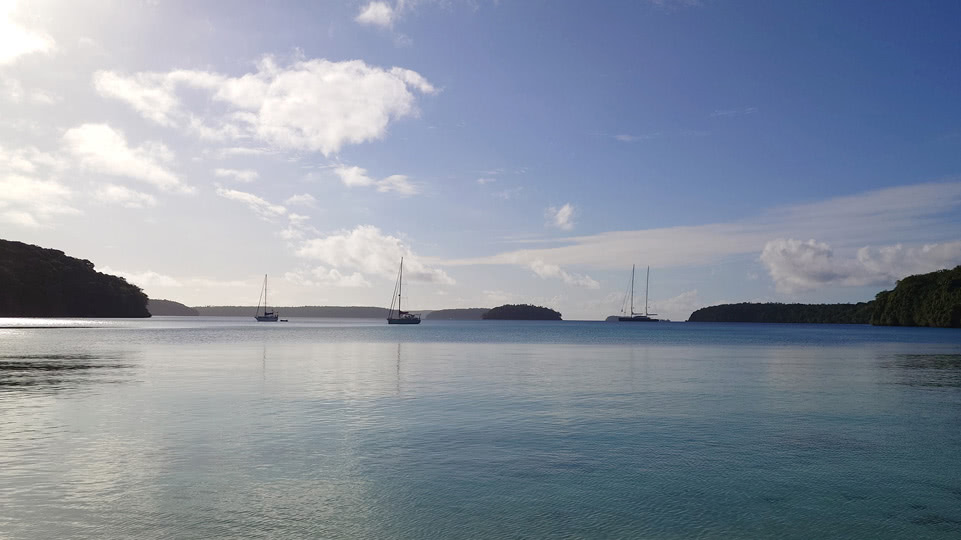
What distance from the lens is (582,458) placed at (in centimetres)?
1877

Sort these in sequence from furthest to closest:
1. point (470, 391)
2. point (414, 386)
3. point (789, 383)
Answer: point (789, 383) < point (414, 386) < point (470, 391)

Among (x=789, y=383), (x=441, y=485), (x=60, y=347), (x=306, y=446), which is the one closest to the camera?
(x=441, y=485)

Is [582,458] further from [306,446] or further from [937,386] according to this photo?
[937,386]

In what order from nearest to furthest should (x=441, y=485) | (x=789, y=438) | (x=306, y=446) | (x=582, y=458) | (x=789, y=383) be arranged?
(x=441, y=485) → (x=582, y=458) → (x=306, y=446) → (x=789, y=438) → (x=789, y=383)

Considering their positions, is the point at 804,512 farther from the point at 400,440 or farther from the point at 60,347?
the point at 60,347

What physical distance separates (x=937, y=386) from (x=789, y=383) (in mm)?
8652

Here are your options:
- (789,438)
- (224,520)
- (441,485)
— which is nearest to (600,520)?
(441,485)

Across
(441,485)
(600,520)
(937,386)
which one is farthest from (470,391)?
(937,386)

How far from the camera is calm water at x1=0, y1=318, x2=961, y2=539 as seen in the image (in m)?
12.9

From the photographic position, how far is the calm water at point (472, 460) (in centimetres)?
1293

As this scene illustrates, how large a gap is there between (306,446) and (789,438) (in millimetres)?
16701

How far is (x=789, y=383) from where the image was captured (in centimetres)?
4172

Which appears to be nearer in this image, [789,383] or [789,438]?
[789,438]

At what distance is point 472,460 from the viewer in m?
18.5
